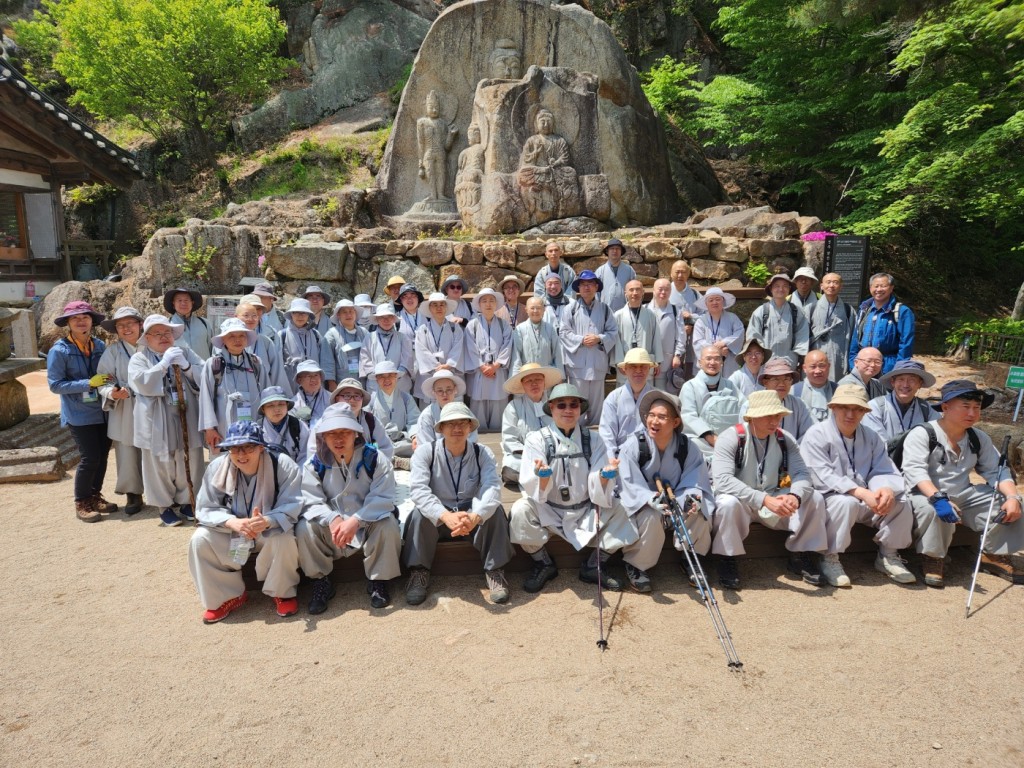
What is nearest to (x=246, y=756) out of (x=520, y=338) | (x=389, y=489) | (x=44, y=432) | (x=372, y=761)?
(x=372, y=761)

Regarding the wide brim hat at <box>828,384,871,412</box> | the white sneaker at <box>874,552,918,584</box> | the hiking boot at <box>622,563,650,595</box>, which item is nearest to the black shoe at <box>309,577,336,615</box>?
the hiking boot at <box>622,563,650,595</box>

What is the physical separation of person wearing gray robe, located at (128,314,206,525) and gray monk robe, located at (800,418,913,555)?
18.2 feet

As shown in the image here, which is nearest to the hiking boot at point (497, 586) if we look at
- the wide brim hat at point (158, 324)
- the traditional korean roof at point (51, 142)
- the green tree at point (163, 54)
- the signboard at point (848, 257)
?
the wide brim hat at point (158, 324)

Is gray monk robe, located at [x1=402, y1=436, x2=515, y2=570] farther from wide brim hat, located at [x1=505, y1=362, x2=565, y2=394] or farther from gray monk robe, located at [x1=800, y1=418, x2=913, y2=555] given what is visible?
gray monk robe, located at [x1=800, y1=418, x2=913, y2=555]

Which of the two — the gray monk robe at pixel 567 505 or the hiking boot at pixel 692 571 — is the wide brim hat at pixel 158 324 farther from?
the hiking boot at pixel 692 571

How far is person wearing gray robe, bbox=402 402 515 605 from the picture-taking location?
438cm

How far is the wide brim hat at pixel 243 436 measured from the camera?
156 inches

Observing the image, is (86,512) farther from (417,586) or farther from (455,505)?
(455,505)

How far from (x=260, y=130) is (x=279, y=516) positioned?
77.9 ft

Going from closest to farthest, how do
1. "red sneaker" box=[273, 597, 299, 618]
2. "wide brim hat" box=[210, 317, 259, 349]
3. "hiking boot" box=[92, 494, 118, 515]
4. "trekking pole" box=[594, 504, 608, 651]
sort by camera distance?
1. "trekking pole" box=[594, 504, 608, 651]
2. "red sneaker" box=[273, 597, 299, 618]
3. "wide brim hat" box=[210, 317, 259, 349]
4. "hiking boot" box=[92, 494, 118, 515]

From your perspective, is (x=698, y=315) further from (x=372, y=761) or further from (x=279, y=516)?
(x=372, y=761)

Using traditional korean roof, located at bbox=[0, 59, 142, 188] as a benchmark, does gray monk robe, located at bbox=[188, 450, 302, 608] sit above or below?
below

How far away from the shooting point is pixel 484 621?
4.13m

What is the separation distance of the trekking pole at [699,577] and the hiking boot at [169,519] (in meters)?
4.51
